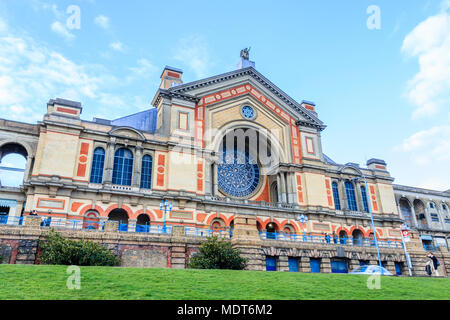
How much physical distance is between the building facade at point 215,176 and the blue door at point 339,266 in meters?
0.07

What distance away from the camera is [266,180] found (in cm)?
4275

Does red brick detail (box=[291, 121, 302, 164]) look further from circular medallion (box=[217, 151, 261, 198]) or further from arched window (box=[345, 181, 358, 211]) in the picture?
arched window (box=[345, 181, 358, 211])

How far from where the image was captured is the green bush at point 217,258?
19.3 metres

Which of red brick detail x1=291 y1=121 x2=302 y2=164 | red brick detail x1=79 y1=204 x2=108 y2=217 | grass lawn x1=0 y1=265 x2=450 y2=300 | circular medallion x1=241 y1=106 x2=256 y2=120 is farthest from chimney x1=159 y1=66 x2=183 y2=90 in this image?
grass lawn x1=0 y1=265 x2=450 y2=300

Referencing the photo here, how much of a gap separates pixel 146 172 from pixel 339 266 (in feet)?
62.4

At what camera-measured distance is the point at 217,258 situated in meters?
19.4

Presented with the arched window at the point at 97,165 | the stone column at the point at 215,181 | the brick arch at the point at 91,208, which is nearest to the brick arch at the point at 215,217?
the stone column at the point at 215,181

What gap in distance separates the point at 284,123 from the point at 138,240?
87.6 ft

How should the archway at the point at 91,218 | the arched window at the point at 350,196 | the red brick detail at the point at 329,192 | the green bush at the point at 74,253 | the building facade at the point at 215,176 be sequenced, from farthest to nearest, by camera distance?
the arched window at the point at 350,196 → the red brick detail at the point at 329,192 → the archway at the point at 91,218 → the building facade at the point at 215,176 → the green bush at the point at 74,253

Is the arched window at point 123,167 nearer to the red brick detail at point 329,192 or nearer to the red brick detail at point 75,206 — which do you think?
the red brick detail at point 75,206

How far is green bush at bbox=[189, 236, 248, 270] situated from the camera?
19.3 metres

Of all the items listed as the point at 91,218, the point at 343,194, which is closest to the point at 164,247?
the point at 91,218

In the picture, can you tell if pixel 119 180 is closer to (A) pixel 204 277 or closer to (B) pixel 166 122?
(B) pixel 166 122

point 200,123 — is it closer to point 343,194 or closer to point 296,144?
point 296,144
